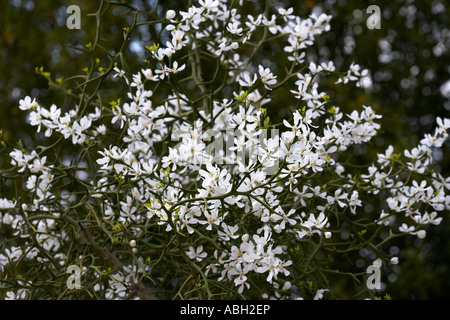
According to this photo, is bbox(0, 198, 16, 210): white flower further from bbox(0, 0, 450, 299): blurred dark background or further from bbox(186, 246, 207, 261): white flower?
bbox(0, 0, 450, 299): blurred dark background

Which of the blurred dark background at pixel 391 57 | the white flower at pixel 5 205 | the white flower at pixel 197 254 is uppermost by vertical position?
the blurred dark background at pixel 391 57

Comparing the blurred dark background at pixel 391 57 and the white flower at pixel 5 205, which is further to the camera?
the blurred dark background at pixel 391 57

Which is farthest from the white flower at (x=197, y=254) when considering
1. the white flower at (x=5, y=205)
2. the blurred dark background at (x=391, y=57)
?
the blurred dark background at (x=391, y=57)

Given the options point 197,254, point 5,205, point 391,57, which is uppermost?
point 391,57

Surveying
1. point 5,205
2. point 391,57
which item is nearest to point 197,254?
point 5,205

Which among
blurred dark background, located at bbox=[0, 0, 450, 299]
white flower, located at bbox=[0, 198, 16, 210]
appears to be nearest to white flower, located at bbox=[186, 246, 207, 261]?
white flower, located at bbox=[0, 198, 16, 210]

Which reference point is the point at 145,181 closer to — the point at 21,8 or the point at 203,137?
the point at 203,137

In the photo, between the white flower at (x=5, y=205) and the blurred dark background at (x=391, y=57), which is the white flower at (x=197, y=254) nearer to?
the white flower at (x=5, y=205)

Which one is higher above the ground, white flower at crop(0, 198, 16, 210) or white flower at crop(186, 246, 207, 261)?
white flower at crop(0, 198, 16, 210)

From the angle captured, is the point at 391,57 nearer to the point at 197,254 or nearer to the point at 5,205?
the point at 197,254

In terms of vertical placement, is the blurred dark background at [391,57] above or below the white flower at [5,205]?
above

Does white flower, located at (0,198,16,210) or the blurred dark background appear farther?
the blurred dark background

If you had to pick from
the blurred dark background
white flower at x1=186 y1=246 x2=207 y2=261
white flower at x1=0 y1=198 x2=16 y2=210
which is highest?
the blurred dark background
